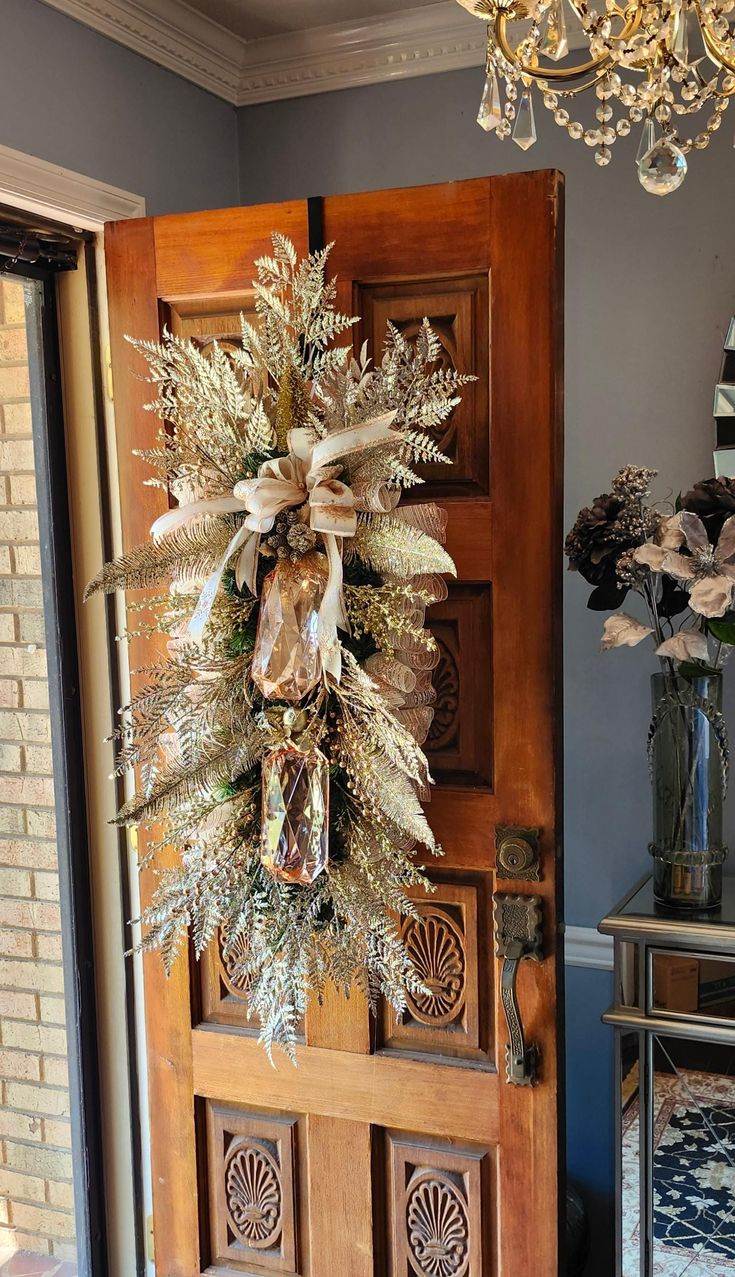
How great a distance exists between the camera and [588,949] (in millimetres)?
2191

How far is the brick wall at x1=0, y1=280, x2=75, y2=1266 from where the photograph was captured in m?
1.97

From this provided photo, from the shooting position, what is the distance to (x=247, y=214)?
1665 mm

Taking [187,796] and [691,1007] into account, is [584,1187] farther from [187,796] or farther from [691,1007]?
[187,796]

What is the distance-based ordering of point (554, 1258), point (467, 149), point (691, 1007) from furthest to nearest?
point (467, 149)
point (691, 1007)
point (554, 1258)

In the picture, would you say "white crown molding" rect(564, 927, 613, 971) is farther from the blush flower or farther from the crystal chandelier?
the crystal chandelier

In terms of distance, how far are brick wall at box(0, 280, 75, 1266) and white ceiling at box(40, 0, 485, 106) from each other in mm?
588

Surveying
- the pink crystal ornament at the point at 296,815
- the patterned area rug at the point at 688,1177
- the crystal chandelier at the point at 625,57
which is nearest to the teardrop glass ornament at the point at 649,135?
the crystal chandelier at the point at 625,57

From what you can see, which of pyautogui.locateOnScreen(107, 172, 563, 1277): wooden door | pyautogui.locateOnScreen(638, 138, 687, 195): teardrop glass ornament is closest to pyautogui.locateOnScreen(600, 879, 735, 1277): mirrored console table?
pyautogui.locateOnScreen(107, 172, 563, 1277): wooden door

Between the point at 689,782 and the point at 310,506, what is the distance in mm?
834

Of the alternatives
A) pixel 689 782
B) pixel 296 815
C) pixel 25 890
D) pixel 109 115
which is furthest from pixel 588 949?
pixel 109 115

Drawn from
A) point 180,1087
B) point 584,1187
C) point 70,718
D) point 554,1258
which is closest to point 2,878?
point 70,718

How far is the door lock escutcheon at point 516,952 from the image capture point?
159 cm

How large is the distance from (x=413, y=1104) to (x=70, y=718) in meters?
0.94

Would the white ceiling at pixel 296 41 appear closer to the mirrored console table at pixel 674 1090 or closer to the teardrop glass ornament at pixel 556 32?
the teardrop glass ornament at pixel 556 32
